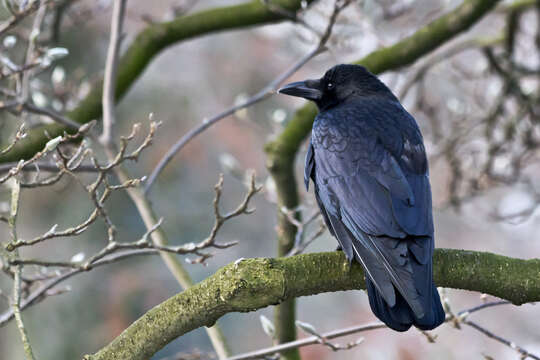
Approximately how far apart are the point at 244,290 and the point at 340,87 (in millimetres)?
1828

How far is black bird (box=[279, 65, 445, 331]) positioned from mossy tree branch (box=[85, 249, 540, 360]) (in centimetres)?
19

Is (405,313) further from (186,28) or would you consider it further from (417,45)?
(186,28)

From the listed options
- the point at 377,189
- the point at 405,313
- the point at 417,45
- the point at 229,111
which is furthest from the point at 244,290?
the point at 417,45

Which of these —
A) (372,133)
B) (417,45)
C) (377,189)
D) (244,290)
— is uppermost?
(417,45)

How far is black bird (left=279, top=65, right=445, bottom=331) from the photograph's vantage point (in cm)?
267

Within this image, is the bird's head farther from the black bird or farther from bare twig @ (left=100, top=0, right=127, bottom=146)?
bare twig @ (left=100, top=0, right=127, bottom=146)

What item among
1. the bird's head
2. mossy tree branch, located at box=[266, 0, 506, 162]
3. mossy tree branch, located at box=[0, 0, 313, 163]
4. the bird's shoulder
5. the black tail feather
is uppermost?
mossy tree branch, located at box=[0, 0, 313, 163]

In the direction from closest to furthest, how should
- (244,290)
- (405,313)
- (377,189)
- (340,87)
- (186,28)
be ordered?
1. (244,290)
2. (405,313)
3. (377,189)
4. (340,87)
5. (186,28)

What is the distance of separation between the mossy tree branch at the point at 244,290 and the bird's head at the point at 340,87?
1454 millimetres

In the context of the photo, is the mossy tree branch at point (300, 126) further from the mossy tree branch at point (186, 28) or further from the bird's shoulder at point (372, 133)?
the mossy tree branch at point (186, 28)

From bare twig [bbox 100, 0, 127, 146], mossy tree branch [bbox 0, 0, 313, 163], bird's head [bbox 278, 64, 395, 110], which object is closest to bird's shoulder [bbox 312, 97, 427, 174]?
bird's head [bbox 278, 64, 395, 110]

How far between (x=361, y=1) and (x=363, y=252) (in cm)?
295

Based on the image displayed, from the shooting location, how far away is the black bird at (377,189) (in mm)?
2668

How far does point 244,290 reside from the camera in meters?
2.35
